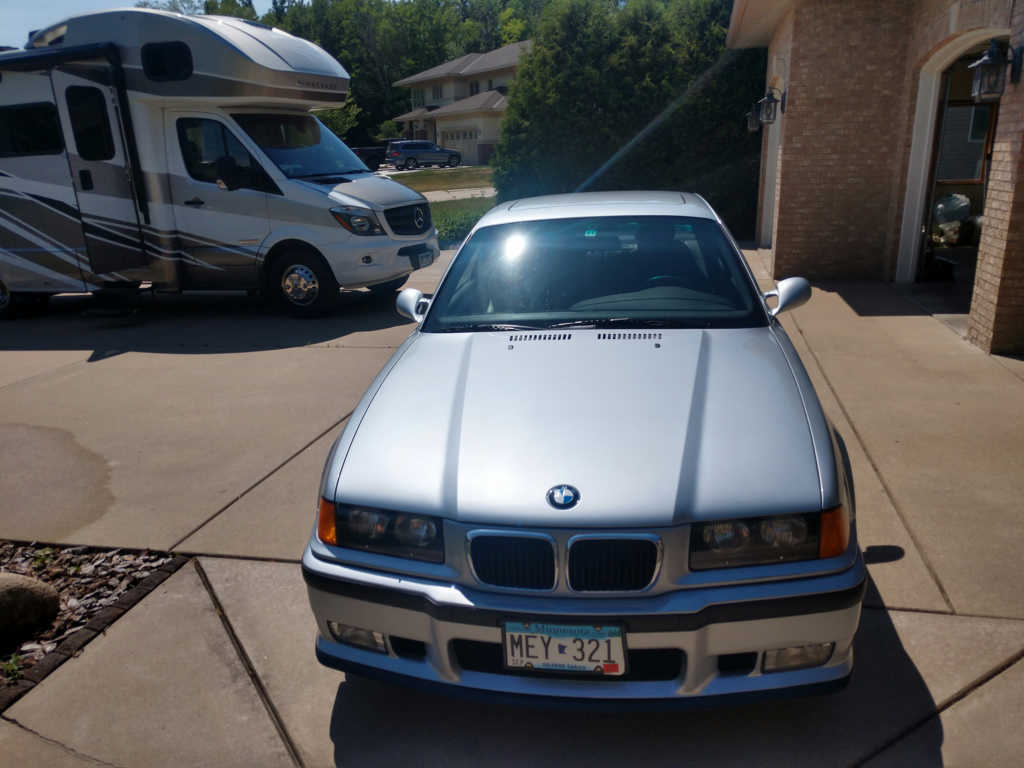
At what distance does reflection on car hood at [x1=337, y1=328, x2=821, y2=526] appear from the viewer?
2383 millimetres

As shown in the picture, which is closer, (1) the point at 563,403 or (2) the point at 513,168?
(1) the point at 563,403

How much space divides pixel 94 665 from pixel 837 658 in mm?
2794

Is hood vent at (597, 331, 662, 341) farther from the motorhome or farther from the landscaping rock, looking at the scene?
the motorhome

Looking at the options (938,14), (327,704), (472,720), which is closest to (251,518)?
(327,704)

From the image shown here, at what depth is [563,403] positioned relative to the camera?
112 inches

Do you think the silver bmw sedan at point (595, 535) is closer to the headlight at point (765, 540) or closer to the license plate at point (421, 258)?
the headlight at point (765, 540)

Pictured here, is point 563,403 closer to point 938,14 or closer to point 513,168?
point 938,14

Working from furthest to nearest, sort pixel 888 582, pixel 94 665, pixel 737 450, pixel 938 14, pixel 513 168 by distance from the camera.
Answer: pixel 513 168 → pixel 938 14 → pixel 888 582 → pixel 94 665 → pixel 737 450

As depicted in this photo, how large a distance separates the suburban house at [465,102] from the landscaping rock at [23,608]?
4871 centimetres

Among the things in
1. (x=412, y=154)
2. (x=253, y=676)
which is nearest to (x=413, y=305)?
(x=253, y=676)

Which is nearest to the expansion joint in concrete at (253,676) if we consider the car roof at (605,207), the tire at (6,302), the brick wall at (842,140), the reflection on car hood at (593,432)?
the reflection on car hood at (593,432)

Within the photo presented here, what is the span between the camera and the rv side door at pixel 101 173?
8.88 m

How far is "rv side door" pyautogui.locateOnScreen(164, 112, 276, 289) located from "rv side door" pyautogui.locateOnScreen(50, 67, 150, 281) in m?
0.54

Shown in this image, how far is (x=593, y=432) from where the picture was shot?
2.66m
